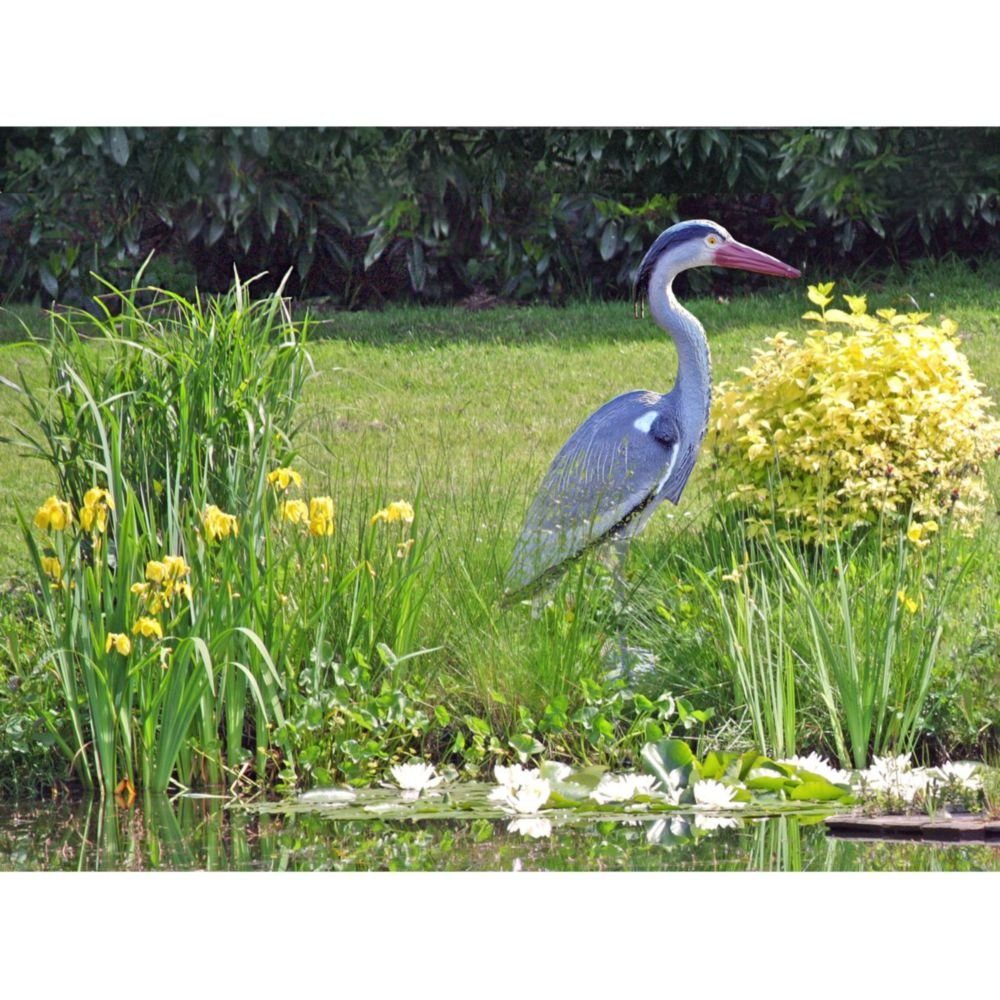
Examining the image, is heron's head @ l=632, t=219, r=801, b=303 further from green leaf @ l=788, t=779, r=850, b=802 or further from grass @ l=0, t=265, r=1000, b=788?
green leaf @ l=788, t=779, r=850, b=802

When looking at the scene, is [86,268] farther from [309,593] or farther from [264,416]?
[309,593]

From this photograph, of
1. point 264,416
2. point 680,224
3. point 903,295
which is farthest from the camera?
point 903,295

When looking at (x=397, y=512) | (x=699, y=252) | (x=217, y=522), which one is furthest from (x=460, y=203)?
(x=217, y=522)

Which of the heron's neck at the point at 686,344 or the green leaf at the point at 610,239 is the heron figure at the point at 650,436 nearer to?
the heron's neck at the point at 686,344

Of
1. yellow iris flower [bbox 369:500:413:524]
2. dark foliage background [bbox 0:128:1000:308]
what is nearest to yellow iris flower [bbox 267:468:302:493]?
yellow iris flower [bbox 369:500:413:524]

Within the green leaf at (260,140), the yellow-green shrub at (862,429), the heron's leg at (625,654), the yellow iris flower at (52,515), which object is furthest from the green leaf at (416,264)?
the yellow iris flower at (52,515)

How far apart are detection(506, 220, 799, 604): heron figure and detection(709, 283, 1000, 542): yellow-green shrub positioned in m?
0.18

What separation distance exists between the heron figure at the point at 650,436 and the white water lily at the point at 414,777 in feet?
2.79

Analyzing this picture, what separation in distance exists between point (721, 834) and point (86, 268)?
2622 millimetres

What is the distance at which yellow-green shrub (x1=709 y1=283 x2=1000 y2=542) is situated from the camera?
14.0 ft

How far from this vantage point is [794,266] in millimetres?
4652

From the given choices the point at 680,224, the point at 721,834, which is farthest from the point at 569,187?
the point at 721,834

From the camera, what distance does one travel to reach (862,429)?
14.1 ft

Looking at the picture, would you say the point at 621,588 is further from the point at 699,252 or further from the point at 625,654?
the point at 699,252
